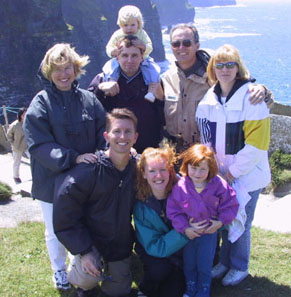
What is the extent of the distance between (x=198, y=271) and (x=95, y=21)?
74195mm

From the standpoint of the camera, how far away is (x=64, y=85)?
14.0 ft

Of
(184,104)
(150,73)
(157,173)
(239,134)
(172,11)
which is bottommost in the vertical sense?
(157,173)

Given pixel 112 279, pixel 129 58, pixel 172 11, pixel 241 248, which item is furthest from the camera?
pixel 172 11

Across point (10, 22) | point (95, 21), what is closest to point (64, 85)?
point (10, 22)

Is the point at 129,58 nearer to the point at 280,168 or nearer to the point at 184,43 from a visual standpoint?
the point at 184,43

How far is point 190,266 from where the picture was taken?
165 inches

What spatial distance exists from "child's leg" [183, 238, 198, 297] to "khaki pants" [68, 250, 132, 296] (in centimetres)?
64

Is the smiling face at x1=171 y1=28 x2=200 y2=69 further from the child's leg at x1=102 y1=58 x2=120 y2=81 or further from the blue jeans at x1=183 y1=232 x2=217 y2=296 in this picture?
the blue jeans at x1=183 y1=232 x2=217 y2=296

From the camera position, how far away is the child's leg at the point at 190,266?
4.19 m

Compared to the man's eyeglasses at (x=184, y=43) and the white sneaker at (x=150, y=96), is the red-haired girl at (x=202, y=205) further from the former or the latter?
the man's eyeglasses at (x=184, y=43)

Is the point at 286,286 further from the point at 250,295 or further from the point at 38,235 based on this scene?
the point at 38,235

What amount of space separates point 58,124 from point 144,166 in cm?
98

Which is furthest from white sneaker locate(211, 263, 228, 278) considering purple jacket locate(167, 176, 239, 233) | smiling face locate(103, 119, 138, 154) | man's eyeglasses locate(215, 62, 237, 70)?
man's eyeglasses locate(215, 62, 237, 70)

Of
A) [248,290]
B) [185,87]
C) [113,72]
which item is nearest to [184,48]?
[185,87]
